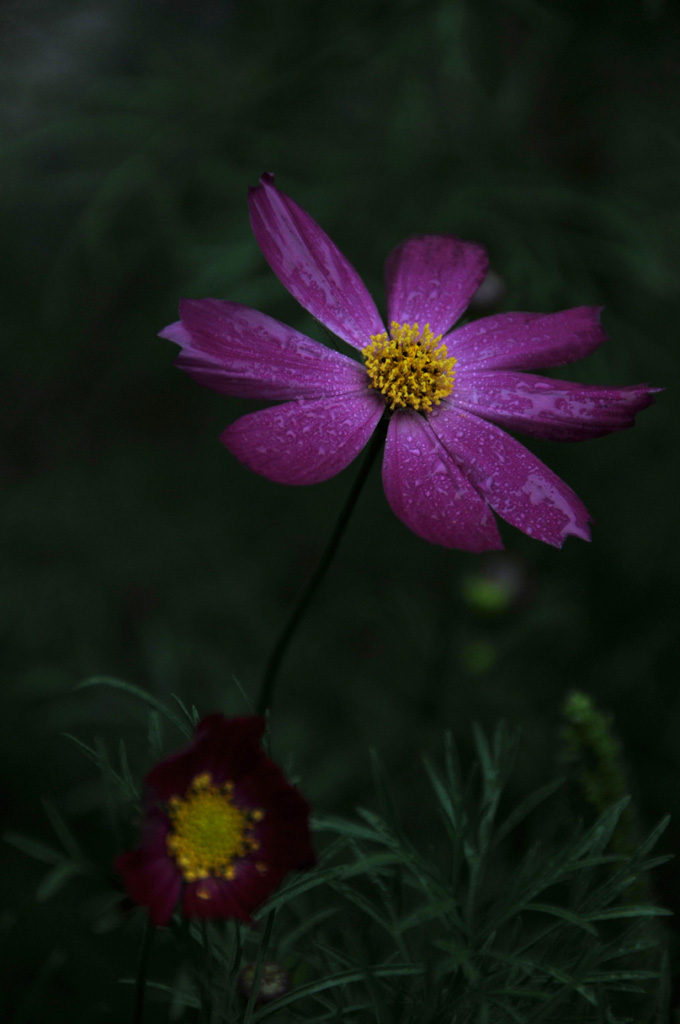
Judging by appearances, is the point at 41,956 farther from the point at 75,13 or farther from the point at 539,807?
the point at 75,13

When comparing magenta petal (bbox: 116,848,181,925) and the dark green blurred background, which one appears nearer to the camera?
magenta petal (bbox: 116,848,181,925)

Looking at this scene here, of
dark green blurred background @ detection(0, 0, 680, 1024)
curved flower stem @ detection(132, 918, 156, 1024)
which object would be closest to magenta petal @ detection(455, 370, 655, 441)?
curved flower stem @ detection(132, 918, 156, 1024)

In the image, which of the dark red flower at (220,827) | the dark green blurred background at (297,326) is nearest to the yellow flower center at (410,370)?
the dark red flower at (220,827)

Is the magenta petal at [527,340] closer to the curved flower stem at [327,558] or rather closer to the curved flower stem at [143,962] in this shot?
the curved flower stem at [327,558]

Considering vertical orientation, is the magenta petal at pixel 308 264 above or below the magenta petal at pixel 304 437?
above

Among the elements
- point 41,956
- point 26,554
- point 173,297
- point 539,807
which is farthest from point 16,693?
point 539,807

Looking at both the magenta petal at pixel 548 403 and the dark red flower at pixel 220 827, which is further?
the magenta petal at pixel 548 403

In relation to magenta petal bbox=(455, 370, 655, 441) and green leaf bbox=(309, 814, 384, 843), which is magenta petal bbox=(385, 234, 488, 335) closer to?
magenta petal bbox=(455, 370, 655, 441)
